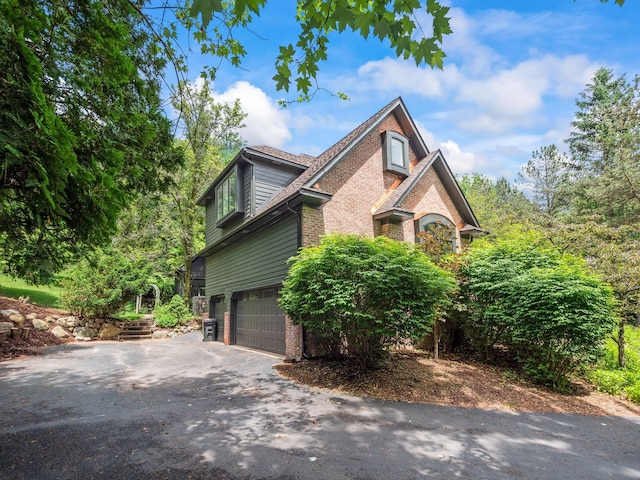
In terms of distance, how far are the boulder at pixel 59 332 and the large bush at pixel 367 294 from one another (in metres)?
11.8

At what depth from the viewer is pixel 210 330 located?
16031 millimetres

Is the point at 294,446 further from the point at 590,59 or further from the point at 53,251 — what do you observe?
the point at 590,59

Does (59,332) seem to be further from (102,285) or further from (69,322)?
(102,285)

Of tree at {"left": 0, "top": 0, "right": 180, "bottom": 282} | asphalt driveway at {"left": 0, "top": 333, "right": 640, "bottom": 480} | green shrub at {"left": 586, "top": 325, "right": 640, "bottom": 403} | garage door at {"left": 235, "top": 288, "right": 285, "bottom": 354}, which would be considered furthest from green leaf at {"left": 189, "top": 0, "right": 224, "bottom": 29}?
green shrub at {"left": 586, "top": 325, "right": 640, "bottom": 403}

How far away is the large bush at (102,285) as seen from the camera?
15.4m

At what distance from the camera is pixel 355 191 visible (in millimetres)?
11766

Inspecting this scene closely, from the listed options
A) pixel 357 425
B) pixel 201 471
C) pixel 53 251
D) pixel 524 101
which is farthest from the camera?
pixel 524 101

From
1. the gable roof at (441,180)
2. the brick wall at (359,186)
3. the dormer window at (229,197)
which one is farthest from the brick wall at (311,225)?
the dormer window at (229,197)

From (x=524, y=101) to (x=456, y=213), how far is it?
7.50 metres

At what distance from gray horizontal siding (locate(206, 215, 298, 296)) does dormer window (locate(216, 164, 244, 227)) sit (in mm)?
1201

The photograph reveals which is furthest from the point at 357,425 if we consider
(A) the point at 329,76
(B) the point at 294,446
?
(A) the point at 329,76

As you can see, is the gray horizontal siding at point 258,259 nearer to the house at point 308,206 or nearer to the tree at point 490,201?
the house at point 308,206

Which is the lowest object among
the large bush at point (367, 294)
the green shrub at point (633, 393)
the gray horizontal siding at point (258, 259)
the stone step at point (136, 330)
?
the green shrub at point (633, 393)

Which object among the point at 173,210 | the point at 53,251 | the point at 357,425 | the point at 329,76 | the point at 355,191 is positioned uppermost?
the point at 173,210
